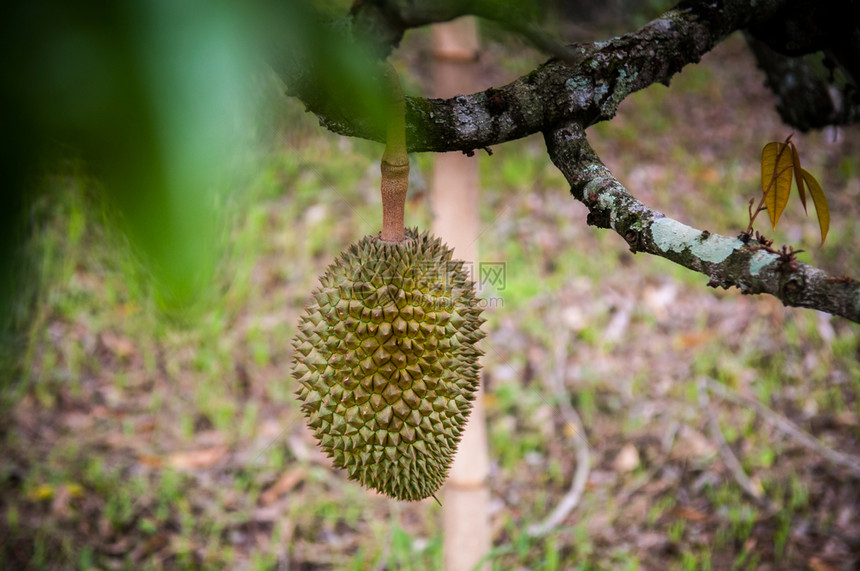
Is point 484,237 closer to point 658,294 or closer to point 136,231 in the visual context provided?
point 658,294

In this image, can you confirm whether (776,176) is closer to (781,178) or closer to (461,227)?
(781,178)

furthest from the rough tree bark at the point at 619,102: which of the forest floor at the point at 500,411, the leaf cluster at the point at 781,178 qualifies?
the forest floor at the point at 500,411

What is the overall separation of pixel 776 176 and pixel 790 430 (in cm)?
204

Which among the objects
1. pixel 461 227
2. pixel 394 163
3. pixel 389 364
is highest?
pixel 461 227

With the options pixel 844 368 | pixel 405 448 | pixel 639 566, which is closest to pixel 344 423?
pixel 405 448

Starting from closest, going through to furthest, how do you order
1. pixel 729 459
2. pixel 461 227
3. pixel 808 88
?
pixel 808 88 → pixel 461 227 → pixel 729 459

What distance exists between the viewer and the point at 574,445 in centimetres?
258

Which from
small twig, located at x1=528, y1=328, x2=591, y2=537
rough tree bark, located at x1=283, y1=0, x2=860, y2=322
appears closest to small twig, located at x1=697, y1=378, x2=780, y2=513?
small twig, located at x1=528, y1=328, x2=591, y2=537

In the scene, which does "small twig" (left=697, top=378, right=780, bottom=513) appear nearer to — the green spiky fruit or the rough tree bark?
the rough tree bark

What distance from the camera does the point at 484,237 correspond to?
339 centimetres

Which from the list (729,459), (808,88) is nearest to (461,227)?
(808,88)

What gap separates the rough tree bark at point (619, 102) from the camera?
0.64 meters

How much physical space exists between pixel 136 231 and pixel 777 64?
5.17 ft

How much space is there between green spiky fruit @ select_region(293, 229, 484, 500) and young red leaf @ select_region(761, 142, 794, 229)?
17.1 inches
